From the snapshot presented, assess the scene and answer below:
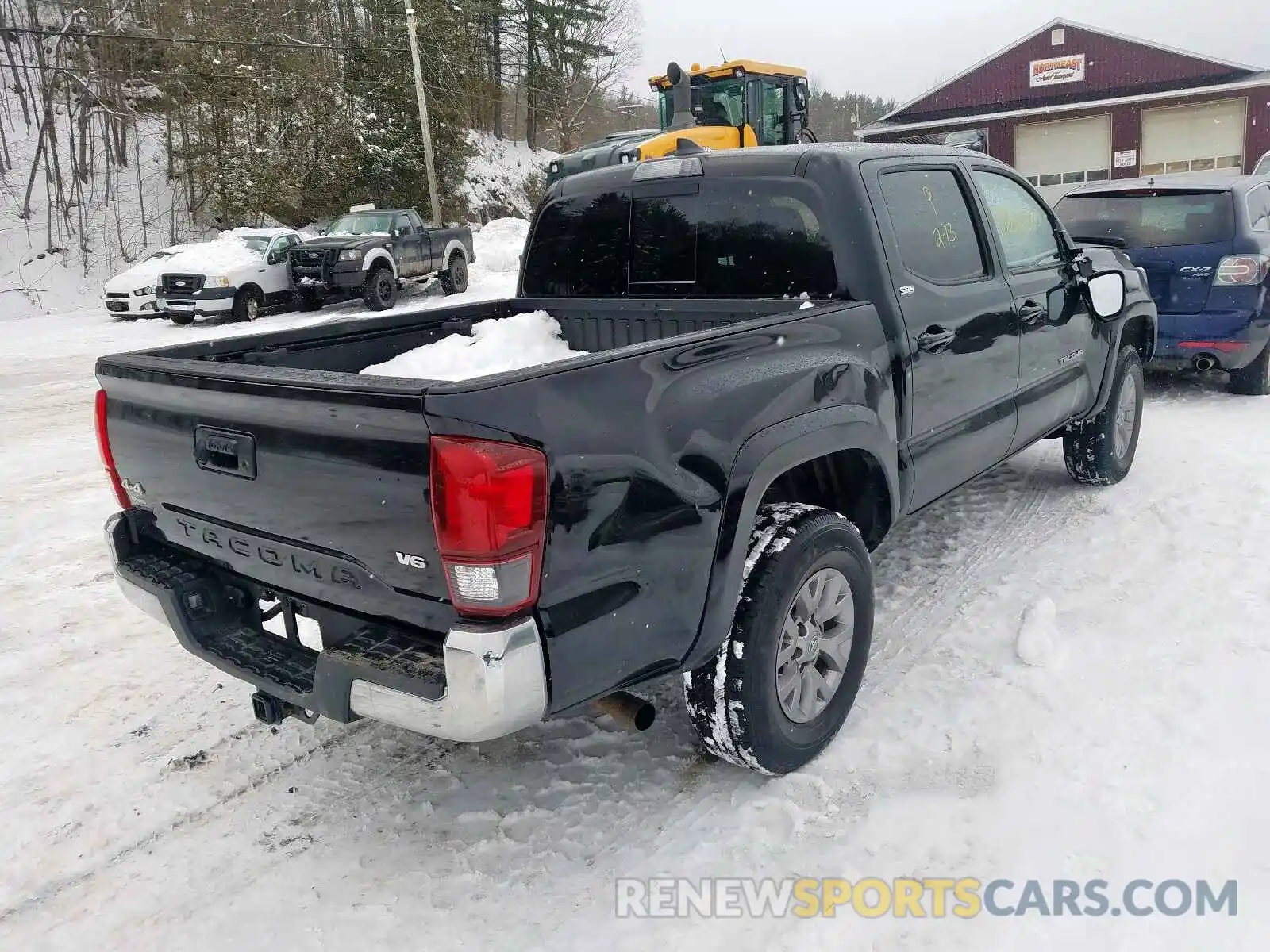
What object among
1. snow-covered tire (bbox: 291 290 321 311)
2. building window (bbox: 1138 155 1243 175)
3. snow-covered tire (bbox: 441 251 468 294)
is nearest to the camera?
snow-covered tire (bbox: 291 290 321 311)

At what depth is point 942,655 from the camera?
3.74 meters

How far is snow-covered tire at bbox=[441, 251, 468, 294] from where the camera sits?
746 inches

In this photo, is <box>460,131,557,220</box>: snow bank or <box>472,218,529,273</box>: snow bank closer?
<box>472,218,529,273</box>: snow bank

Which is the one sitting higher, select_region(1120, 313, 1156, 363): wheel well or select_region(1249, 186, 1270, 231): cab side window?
select_region(1249, 186, 1270, 231): cab side window

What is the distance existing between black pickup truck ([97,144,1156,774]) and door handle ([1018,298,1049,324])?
0.08ft

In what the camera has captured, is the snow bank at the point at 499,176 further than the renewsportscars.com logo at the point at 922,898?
Yes

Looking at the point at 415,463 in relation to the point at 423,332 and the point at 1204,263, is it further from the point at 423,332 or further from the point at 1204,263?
the point at 1204,263

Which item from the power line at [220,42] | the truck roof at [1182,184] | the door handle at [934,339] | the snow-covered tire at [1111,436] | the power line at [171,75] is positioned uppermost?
the power line at [220,42]

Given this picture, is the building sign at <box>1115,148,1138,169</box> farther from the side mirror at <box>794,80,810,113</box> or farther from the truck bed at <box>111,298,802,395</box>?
the truck bed at <box>111,298,802,395</box>

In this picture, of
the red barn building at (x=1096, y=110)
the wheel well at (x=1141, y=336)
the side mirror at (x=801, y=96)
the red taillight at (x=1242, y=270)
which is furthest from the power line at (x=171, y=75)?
the wheel well at (x=1141, y=336)

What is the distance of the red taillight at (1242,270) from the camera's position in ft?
23.3

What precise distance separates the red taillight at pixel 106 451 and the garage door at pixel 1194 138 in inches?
1153

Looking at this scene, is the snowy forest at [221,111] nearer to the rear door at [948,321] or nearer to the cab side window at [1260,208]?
the cab side window at [1260,208]

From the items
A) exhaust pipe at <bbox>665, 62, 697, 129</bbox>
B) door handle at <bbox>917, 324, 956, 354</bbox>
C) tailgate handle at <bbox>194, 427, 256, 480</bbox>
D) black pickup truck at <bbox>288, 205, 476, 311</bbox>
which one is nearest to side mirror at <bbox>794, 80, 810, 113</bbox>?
exhaust pipe at <bbox>665, 62, 697, 129</bbox>
